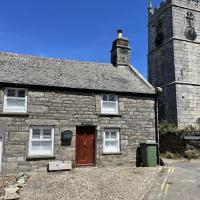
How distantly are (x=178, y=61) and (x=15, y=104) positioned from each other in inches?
720

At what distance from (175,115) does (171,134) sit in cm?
538

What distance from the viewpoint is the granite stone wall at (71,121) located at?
12.5 meters

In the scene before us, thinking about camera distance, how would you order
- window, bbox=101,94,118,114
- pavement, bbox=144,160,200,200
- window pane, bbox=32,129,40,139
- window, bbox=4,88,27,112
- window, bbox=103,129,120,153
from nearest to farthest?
pavement, bbox=144,160,200,200
window, bbox=4,88,27,112
window pane, bbox=32,129,40,139
window, bbox=103,129,120,153
window, bbox=101,94,118,114

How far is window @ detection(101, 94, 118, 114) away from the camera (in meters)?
14.7

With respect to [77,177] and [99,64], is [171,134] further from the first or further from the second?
[77,177]

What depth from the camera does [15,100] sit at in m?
13.0

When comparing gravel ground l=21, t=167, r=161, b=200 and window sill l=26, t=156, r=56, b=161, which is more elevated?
window sill l=26, t=156, r=56, b=161

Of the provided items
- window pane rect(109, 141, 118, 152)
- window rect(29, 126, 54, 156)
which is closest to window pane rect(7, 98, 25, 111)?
window rect(29, 126, 54, 156)

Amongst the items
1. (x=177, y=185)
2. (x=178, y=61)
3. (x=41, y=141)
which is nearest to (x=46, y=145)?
(x=41, y=141)

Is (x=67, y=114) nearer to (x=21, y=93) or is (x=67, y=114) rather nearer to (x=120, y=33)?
(x=21, y=93)

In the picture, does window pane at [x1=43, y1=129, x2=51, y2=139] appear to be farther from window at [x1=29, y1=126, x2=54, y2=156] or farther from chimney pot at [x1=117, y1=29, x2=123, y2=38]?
chimney pot at [x1=117, y1=29, x2=123, y2=38]

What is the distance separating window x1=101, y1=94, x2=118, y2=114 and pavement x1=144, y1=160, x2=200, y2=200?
4.49 metres

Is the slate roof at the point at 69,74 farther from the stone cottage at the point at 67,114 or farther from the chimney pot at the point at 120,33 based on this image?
the chimney pot at the point at 120,33

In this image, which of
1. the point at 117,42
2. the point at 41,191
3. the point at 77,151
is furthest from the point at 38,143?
the point at 117,42
